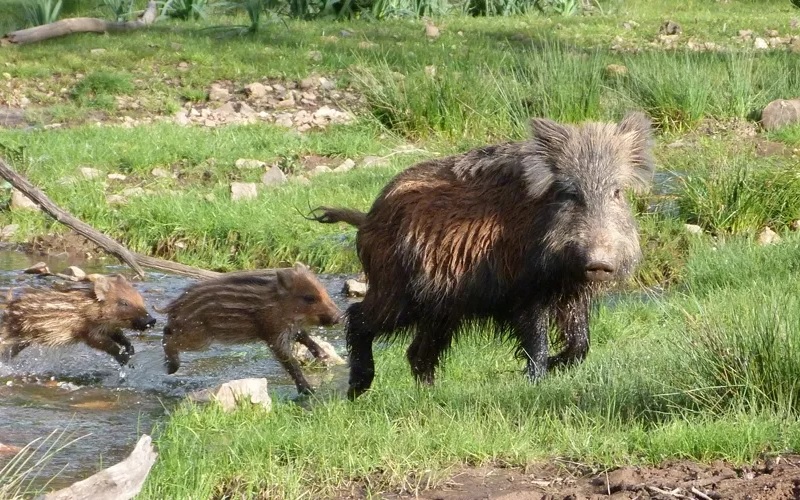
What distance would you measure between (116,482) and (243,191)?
6952 millimetres

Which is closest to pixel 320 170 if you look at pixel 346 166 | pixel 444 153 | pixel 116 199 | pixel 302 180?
pixel 346 166

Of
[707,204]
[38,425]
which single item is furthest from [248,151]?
[38,425]

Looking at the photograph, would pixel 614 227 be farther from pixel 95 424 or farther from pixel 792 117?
pixel 792 117

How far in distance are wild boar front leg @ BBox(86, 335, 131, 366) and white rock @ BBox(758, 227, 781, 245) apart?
445 centimetres

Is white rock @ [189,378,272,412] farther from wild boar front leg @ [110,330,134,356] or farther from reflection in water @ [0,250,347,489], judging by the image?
wild boar front leg @ [110,330,134,356]

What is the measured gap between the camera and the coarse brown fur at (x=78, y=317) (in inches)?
313

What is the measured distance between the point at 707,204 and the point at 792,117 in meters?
3.33

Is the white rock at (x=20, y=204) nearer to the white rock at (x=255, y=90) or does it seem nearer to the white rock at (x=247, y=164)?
the white rock at (x=247, y=164)

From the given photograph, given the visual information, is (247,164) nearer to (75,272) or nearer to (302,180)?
(302,180)

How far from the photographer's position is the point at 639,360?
19.4ft

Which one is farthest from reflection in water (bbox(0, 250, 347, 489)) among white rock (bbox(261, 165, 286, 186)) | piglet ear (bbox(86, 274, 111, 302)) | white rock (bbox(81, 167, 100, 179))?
white rock (bbox(261, 165, 286, 186))

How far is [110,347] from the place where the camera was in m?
7.97

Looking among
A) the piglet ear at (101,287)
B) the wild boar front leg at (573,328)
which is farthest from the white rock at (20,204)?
the wild boar front leg at (573,328)

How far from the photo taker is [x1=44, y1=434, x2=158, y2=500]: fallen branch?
3660 millimetres
